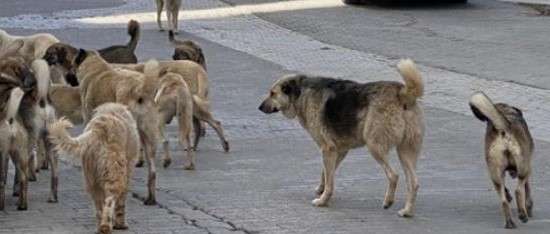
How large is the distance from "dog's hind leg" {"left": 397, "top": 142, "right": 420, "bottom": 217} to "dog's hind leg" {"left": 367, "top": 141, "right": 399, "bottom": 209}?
0.12m

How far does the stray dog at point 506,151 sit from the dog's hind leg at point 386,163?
0.80 metres

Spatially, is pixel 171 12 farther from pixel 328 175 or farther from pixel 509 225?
pixel 509 225

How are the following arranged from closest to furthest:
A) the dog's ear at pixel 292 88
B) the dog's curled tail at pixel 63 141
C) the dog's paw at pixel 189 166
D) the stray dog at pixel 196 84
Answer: the dog's curled tail at pixel 63 141 < the dog's ear at pixel 292 88 < the dog's paw at pixel 189 166 < the stray dog at pixel 196 84

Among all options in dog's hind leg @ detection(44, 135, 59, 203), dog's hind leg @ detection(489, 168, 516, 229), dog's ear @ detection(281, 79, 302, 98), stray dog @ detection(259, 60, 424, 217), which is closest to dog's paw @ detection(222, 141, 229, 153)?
stray dog @ detection(259, 60, 424, 217)

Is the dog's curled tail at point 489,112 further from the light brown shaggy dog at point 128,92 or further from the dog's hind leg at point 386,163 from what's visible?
the light brown shaggy dog at point 128,92

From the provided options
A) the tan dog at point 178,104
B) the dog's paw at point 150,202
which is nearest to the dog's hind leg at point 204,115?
the tan dog at point 178,104

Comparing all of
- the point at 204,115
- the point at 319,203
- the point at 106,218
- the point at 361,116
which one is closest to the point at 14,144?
the point at 106,218

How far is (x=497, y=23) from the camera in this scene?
84.2 feet

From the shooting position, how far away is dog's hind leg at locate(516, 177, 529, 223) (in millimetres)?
10078

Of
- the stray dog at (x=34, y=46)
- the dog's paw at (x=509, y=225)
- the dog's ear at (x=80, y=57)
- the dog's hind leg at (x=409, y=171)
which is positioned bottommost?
the dog's paw at (x=509, y=225)

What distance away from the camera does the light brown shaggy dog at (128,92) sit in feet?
35.9

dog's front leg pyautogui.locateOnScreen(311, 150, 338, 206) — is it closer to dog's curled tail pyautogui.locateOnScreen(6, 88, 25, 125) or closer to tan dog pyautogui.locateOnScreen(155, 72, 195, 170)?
tan dog pyautogui.locateOnScreen(155, 72, 195, 170)

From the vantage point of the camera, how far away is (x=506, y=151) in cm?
1002

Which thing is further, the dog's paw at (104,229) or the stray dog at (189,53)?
the stray dog at (189,53)
